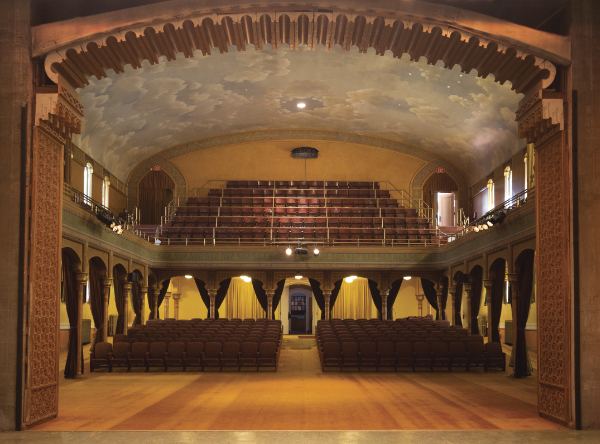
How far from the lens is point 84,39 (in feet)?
20.5

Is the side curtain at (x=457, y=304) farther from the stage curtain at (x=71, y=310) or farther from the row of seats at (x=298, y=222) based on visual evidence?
the stage curtain at (x=71, y=310)

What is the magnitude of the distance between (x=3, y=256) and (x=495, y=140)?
17.5 m

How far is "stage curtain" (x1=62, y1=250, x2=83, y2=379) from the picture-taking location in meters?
11.8

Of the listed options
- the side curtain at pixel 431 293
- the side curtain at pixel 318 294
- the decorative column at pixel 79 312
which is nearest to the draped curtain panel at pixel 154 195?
the side curtain at pixel 318 294

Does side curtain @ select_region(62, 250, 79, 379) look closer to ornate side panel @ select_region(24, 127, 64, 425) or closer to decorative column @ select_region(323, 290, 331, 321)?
ornate side panel @ select_region(24, 127, 64, 425)

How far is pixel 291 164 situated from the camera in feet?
82.8

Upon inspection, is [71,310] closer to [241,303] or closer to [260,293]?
[260,293]

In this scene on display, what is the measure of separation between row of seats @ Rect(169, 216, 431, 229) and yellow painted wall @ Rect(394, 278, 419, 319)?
326 centimetres

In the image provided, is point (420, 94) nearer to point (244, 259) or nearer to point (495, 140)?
point (495, 140)

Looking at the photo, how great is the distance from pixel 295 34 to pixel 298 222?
1571 centimetres

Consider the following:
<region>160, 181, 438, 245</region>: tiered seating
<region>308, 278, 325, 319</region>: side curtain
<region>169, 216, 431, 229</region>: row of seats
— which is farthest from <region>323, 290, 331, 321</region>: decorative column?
<region>169, 216, 431, 229</region>: row of seats

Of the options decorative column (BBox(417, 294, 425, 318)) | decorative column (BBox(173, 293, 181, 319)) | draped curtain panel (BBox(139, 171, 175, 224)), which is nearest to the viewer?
decorative column (BBox(417, 294, 425, 318))

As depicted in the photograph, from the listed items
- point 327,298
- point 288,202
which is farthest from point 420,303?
point 288,202

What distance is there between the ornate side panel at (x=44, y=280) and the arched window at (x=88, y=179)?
45.5 ft
